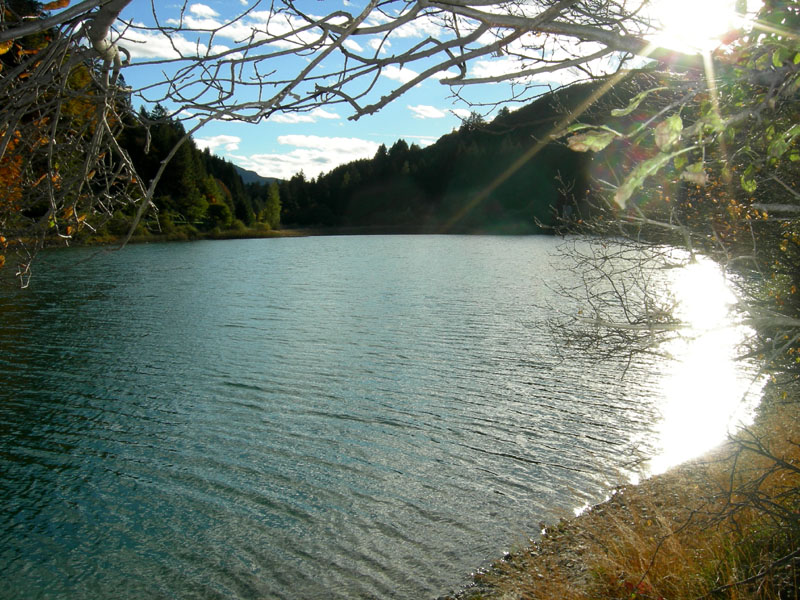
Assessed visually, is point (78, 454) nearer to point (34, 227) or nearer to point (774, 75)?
point (34, 227)

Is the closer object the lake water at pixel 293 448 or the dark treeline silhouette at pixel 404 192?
the lake water at pixel 293 448

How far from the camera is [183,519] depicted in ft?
28.0

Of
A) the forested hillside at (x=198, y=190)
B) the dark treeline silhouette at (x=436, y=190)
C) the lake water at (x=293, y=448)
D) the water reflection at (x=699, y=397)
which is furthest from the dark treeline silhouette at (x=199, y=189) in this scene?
the water reflection at (x=699, y=397)

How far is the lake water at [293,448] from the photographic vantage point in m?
7.49

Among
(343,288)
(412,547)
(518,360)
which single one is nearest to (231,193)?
(343,288)

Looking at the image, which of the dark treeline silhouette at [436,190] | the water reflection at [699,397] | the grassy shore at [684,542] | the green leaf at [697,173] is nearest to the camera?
the green leaf at [697,173]

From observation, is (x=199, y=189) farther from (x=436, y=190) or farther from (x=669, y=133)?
(x=669, y=133)

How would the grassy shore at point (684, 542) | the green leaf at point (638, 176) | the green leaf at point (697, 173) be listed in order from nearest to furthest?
the green leaf at point (638, 176)
the green leaf at point (697, 173)
the grassy shore at point (684, 542)

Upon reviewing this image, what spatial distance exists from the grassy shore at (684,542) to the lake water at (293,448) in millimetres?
649

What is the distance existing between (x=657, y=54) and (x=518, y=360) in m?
15.2

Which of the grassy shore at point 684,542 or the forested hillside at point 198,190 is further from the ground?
the forested hillside at point 198,190

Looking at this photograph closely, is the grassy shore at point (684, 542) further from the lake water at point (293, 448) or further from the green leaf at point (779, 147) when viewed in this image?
the green leaf at point (779, 147)

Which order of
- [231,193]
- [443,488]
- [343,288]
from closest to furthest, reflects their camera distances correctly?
1. [443,488]
2. [343,288]
3. [231,193]

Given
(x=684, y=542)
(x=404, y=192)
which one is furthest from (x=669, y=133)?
(x=404, y=192)
